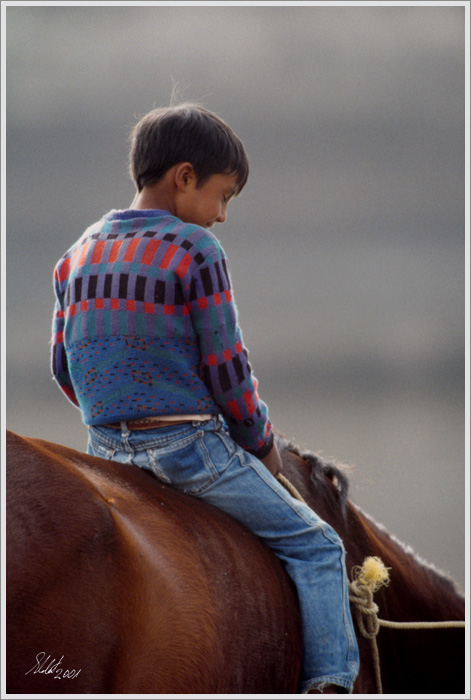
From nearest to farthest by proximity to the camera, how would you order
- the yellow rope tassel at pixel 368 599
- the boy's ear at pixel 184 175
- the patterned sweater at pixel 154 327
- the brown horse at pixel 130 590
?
the brown horse at pixel 130 590 < the patterned sweater at pixel 154 327 < the boy's ear at pixel 184 175 < the yellow rope tassel at pixel 368 599

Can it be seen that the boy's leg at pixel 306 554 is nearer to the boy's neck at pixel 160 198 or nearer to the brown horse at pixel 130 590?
the brown horse at pixel 130 590

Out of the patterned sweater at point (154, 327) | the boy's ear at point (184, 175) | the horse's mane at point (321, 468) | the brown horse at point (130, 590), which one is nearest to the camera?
the brown horse at point (130, 590)

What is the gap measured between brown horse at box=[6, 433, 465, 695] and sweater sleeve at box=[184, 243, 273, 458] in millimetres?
235

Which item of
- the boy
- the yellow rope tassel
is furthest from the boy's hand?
the yellow rope tassel

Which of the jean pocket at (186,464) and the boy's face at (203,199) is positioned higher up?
the boy's face at (203,199)

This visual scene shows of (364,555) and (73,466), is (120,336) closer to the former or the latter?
(73,466)

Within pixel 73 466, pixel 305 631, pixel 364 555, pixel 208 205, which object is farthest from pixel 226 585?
pixel 208 205

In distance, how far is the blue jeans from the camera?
1.71 metres

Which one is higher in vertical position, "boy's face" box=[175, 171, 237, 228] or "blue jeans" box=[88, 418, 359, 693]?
"boy's face" box=[175, 171, 237, 228]

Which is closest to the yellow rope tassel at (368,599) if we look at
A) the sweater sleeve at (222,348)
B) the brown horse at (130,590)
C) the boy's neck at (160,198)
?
the brown horse at (130,590)

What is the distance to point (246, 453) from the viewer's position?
179cm

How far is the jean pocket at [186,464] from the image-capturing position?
5.57 ft

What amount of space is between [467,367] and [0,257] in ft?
4.87

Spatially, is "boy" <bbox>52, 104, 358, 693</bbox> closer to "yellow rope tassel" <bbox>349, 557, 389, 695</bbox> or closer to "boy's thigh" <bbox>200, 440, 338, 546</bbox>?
"boy's thigh" <bbox>200, 440, 338, 546</bbox>
